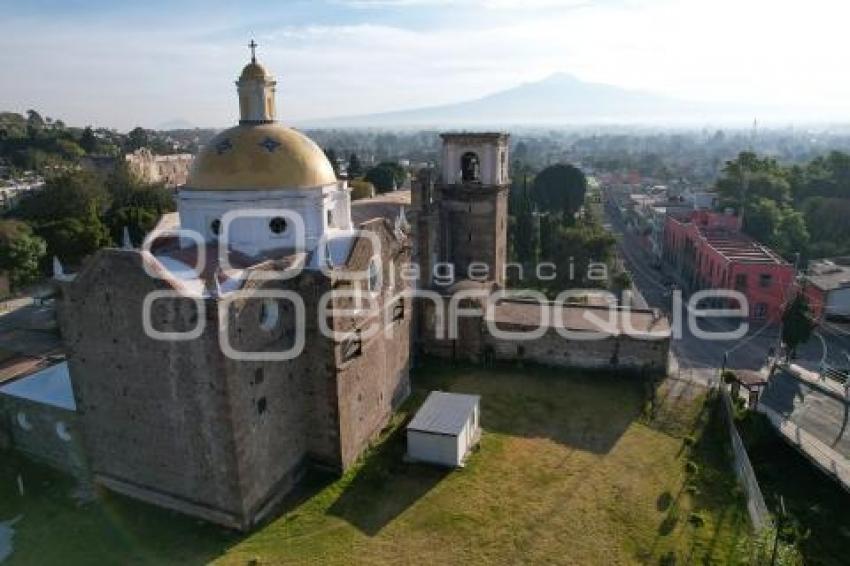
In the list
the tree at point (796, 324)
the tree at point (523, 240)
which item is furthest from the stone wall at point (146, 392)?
the tree at point (523, 240)

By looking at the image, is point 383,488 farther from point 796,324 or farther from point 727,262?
point 727,262

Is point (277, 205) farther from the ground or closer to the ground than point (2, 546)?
farther from the ground

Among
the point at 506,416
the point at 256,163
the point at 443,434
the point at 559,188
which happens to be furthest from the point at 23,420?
the point at 559,188


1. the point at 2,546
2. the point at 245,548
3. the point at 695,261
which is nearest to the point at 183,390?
the point at 245,548

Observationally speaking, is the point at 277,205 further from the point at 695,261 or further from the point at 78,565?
the point at 695,261

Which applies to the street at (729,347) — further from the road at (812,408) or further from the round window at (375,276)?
the round window at (375,276)

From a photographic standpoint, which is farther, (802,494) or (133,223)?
(133,223)

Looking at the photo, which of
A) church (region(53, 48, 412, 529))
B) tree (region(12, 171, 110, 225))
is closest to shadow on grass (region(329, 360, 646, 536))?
church (region(53, 48, 412, 529))
